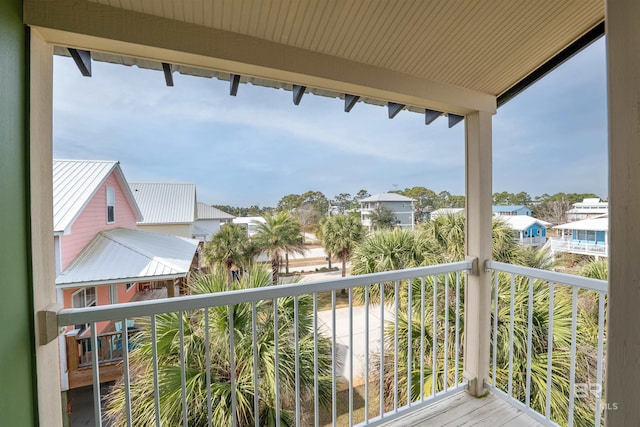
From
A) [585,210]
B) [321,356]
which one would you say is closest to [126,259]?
[321,356]

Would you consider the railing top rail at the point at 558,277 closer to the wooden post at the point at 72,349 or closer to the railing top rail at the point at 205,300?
the railing top rail at the point at 205,300

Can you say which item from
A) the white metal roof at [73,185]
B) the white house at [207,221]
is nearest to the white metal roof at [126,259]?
the white house at [207,221]

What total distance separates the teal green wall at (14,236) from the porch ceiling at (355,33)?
19 centimetres

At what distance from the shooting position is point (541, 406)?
2795 millimetres

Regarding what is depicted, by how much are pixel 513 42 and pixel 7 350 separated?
2.90m

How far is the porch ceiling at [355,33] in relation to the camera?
127cm

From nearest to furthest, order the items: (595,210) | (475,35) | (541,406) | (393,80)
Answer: (475,35)
(393,80)
(595,210)
(541,406)

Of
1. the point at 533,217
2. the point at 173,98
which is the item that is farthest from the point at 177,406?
the point at 533,217

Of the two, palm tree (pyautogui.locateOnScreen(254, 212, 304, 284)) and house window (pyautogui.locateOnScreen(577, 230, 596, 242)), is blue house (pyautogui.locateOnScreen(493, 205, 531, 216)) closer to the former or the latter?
house window (pyautogui.locateOnScreen(577, 230, 596, 242))

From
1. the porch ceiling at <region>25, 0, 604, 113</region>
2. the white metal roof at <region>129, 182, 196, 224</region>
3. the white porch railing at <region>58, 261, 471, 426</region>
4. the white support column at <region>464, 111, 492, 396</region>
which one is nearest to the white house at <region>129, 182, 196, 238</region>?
the white metal roof at <region>129, 182, 196, 224</region>

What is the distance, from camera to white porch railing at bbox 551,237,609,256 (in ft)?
7.45

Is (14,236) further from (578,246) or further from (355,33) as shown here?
(578,246)

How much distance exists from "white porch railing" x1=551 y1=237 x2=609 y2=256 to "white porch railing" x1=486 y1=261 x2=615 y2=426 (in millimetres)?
354

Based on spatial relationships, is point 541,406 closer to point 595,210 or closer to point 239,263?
point 595,210
